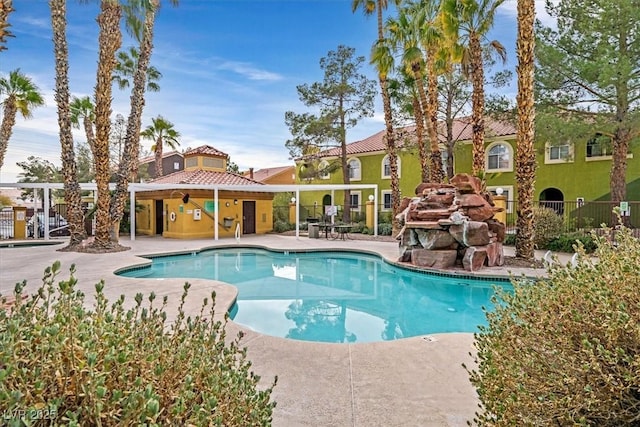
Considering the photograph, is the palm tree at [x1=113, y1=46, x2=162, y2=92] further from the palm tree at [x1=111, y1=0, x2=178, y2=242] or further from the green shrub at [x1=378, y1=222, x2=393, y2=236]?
the green shrub at [x1=378, y1=222, x2=393, y2=236]

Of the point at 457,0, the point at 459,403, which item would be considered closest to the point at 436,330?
the point at 459,403

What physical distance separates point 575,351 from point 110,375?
2328mm

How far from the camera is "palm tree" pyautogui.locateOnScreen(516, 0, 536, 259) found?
37.2ft

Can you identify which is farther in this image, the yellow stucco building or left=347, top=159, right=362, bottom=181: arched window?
left=347, top=159, right=362, bottom=181: arched window

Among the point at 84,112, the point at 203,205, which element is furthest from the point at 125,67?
the point at 203,205

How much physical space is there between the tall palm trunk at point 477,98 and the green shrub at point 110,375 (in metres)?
13.6

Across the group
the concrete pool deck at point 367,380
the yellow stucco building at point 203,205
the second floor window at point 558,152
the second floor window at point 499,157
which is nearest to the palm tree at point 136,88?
the yellow stucco building at point 203,205

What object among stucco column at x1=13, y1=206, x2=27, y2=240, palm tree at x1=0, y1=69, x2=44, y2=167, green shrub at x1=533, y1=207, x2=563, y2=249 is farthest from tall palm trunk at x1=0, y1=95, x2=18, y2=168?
green shrub at x1=533, y1=207, x2=563, y2=249

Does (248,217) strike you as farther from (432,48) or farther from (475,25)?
(475,25)

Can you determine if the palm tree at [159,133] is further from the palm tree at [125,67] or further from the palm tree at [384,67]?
the palm tree at [384,67]

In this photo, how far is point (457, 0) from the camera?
43.0 ft

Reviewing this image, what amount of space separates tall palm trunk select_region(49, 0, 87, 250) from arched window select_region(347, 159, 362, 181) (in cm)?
1949

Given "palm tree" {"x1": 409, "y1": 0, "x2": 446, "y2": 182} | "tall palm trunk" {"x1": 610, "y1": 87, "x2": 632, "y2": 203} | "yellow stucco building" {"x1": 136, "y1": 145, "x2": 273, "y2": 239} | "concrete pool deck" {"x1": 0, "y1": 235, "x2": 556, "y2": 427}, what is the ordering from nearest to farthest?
"concrete pool deck" {"x1": 0, "y1": 235, "x2": 556, "y2": 427}, "palm tree" {"x1": 409, "y1": 0, "x2": 446, "y2": 182}, "tall palm trunk" {"x1": 610, "y1": 87, "x2": 632, "y2": 203}, "yellow stucco building" {"x1": 136, "y1": 145, "x2": 273, "y2": 239}

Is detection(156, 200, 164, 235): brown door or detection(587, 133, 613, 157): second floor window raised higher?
detection(587, 133, 613, 157): second floor window
